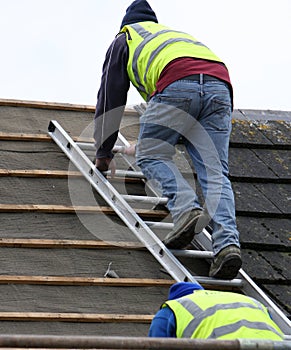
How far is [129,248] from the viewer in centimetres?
488

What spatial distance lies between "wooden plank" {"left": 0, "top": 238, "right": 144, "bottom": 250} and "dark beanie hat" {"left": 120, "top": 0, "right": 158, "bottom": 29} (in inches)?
52.7

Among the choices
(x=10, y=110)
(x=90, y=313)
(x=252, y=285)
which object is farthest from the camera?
(x=10, y=110)

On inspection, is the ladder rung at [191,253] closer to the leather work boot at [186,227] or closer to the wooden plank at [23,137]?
the leather work boot at [186,227]

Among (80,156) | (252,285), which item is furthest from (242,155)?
(252,285)

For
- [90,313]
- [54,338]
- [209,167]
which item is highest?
[54,338]

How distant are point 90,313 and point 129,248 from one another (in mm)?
591

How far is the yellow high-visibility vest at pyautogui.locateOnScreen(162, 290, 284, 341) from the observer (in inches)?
126

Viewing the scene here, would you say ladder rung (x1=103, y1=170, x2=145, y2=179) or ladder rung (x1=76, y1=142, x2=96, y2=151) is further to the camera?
ladder rung (x1=76, y1=142, x2=96, y2=151)

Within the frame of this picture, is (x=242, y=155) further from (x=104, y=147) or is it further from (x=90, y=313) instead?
(x=90, y=313)

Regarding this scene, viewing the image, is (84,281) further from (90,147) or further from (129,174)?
(90,147)

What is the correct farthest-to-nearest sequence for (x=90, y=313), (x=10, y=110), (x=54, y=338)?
(x=10, y=110)
(x=90, y=313)
(x=54, y=338)

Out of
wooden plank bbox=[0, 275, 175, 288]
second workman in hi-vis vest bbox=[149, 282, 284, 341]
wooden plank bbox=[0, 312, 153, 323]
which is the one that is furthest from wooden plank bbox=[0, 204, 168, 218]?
second workman in hi-vis vest bbox=[149, 282, 284, 341]

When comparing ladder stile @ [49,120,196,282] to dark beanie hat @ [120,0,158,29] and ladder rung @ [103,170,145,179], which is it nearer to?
ladder rung @ [103,170,145,179]

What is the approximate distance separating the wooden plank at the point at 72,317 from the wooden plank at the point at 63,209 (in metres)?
0.80
